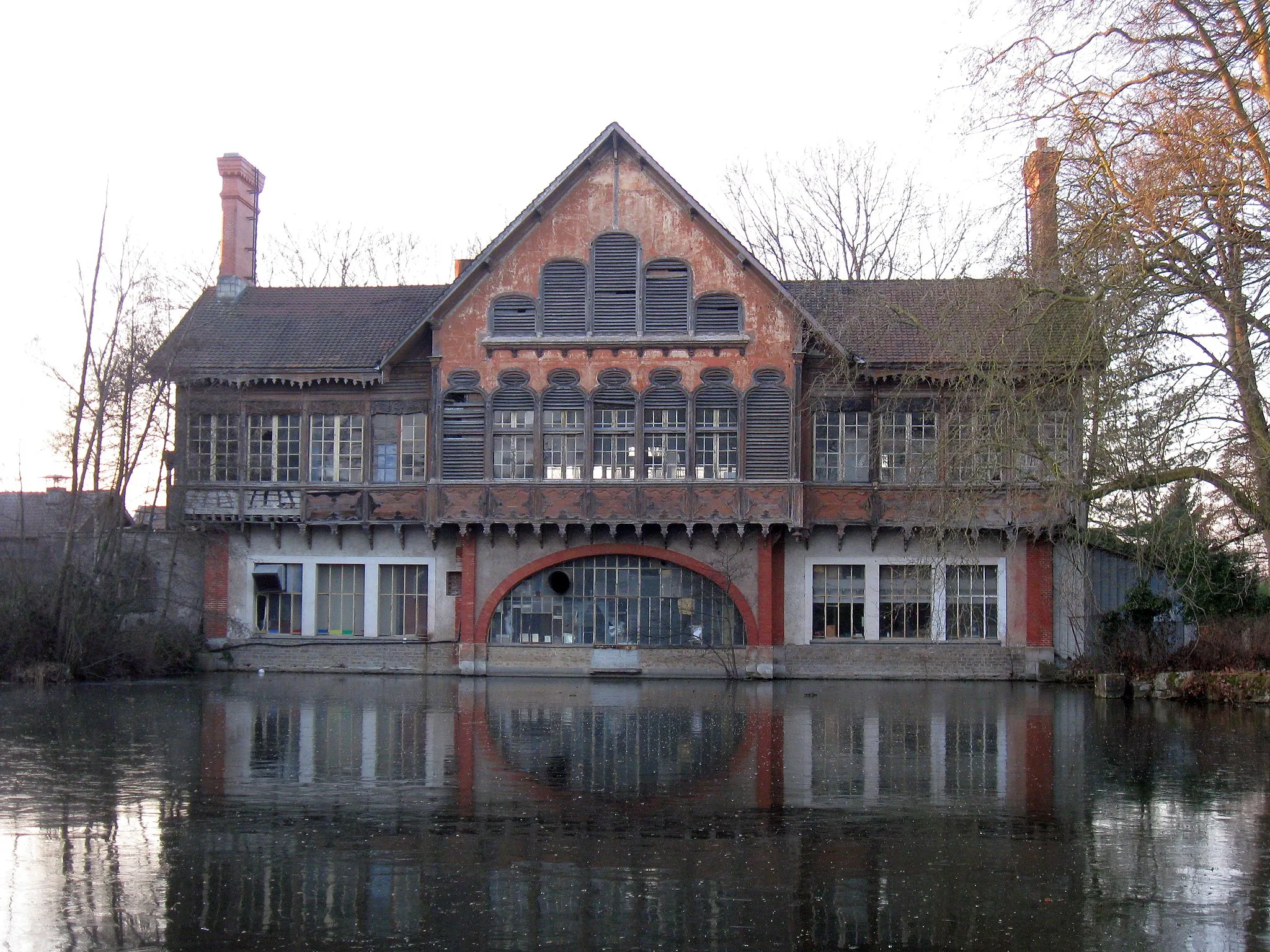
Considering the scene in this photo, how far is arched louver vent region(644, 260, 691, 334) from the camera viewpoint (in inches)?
1184

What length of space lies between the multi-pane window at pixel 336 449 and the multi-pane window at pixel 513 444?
11.5 feet

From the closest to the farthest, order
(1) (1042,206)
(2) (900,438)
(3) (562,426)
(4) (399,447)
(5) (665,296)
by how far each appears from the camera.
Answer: (1) (1042,206)
(2) (900,438)
(5) (665,296)
(3) (562,426)
(4) (399,447)

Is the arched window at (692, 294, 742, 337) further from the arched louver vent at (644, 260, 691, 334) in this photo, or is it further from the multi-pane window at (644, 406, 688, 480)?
the multi-pane window at (644, 406, 688, 480)

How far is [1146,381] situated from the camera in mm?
15438

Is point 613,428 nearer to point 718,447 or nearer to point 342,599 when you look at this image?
point 718,447

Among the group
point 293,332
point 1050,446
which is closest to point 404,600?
point 293,332

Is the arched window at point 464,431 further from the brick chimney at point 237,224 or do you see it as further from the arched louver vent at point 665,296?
the brick chimney at point 237,224

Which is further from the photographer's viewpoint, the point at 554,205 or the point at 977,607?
the point at 977,607

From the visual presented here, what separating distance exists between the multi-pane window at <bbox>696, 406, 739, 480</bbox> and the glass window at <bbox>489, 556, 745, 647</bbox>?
236cm

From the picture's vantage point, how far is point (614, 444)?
30172 millimetres

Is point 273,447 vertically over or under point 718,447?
over

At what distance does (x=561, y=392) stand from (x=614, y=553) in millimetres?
3792

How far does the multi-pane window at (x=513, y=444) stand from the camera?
3028cm

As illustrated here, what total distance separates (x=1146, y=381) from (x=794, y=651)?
15959 mm
